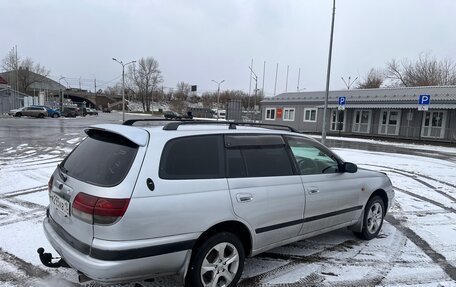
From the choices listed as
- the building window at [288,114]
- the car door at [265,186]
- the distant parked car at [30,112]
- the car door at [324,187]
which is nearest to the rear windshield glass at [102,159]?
the car door at [265,186]

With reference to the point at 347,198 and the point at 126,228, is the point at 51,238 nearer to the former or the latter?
the point at 126,228

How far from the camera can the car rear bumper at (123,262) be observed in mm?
2774

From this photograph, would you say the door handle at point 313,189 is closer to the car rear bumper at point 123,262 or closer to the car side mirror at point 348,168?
the car side mirror at point 348,168

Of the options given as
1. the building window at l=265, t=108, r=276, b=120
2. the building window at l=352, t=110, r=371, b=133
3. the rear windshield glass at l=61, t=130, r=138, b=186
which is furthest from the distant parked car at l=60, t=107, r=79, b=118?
the rear windshield glass at l=61, t=130, r=138, b=186

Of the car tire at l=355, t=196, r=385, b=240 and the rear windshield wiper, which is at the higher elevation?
the rear windshield wiper

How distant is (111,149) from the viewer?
3.28 m

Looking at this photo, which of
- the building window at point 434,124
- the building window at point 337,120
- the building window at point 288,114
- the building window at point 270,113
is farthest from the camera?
the building window at point 270,113

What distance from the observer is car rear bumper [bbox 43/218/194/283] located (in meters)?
2.77

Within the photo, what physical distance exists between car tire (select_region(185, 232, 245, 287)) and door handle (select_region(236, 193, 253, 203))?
352 millimetres

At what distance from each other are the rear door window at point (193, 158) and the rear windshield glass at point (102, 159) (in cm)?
31

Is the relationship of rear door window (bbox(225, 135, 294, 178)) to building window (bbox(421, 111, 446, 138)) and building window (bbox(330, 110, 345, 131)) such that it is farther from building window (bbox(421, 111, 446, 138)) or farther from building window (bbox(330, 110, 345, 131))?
building window (bbox(330, 110, 345, 131))

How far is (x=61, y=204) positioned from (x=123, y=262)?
39.5 inches

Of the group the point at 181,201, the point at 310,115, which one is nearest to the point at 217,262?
the point at 181,201

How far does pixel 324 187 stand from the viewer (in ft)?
14.0
